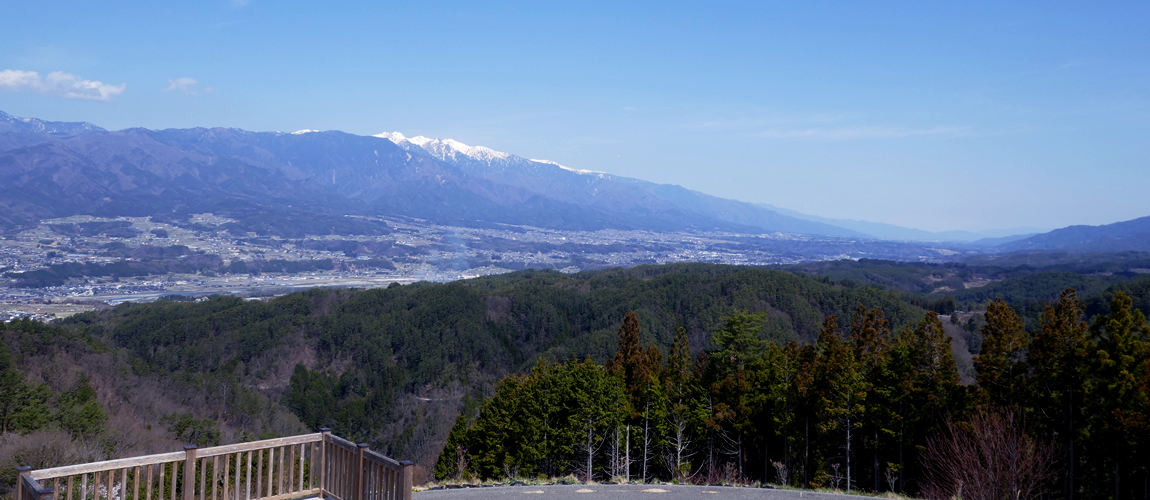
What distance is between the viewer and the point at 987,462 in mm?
16844

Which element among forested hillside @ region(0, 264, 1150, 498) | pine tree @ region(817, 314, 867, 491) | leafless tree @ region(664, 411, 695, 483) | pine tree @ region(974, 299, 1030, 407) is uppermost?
pine tree @ region(974, 299, 1030, 407)

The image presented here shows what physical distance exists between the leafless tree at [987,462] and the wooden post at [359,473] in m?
11.9

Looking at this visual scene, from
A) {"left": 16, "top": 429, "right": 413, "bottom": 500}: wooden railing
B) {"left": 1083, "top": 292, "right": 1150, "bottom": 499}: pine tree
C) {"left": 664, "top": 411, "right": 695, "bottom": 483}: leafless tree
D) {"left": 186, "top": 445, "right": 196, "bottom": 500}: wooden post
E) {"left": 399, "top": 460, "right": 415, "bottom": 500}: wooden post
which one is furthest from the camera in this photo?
{"left": 664, "top": 411, "right": 695, "bottom": 483}: leafless tree

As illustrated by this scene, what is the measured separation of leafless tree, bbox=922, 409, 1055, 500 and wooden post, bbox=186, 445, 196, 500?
13504 mm

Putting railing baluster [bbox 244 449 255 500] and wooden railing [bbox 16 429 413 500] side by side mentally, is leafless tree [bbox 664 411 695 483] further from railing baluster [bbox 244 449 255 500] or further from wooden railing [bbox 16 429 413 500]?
railing baluster [bbox 244 449 255 500]

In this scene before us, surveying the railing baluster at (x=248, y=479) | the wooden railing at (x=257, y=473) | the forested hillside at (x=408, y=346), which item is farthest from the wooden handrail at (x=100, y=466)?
the forested hillside at (x=408, y=346)

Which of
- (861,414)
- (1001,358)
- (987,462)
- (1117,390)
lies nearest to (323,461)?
(987,462)

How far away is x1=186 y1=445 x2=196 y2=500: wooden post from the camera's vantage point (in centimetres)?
724

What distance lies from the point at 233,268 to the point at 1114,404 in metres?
179

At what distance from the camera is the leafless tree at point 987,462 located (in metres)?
15.8

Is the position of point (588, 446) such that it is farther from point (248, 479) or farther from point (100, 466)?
point (100, 466)

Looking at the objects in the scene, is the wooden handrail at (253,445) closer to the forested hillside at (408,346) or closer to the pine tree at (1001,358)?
the forested hillside at (408,346)

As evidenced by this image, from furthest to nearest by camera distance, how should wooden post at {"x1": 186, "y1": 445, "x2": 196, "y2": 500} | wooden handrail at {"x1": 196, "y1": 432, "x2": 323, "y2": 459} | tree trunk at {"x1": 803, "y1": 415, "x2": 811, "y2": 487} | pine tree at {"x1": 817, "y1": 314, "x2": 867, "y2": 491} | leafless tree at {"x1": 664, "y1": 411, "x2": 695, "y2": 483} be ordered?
leafless tree at {"x1": 664, "y1": 411, "x2": 695, "y2": 483} < tree trunk at {"x1": 803, "y1": 415, "x2": 811, "y2": 487} < pine tree at {"x1": 817, "y1": 314, "x2": 867, "y2": 491} < wooden handrail at {"x1": 196, "y1": 432, "x2": 323, "y2": 459} < wooden post at {"x1": 186, "y1": 445, "x2": 196, "y2": 500}

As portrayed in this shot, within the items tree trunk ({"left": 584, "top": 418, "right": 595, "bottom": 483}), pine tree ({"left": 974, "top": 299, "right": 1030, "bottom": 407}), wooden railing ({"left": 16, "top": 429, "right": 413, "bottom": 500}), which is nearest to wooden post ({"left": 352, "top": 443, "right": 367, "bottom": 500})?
wooden railing ({"left": 16, "top": 429, "right": 413, "bottom": 500})
